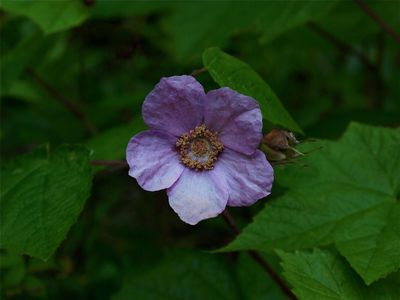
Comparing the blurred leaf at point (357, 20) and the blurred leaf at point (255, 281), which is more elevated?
the blurred leaf at point (357, 20)

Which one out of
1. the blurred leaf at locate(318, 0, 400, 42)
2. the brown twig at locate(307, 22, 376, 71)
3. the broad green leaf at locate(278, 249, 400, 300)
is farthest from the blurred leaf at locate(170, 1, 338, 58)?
the broad green leaf at locate(278, 249, 400, 300)

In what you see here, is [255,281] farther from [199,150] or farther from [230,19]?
[230,19]

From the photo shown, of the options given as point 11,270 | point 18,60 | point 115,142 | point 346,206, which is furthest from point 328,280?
point 18,60

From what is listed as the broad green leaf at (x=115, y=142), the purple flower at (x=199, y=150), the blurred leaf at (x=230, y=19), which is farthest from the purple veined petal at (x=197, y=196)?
the blurred leaf at (x=230, y=19)

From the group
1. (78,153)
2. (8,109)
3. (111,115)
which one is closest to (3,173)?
(78,153)

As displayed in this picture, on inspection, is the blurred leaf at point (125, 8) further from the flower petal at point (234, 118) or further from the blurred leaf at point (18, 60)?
the flower petal at point (234, 118)

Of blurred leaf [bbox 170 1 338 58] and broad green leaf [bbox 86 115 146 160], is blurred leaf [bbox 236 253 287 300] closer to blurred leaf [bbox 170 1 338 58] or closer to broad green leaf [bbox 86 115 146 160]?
broad green leaf [bbox 86 115 146 160]
